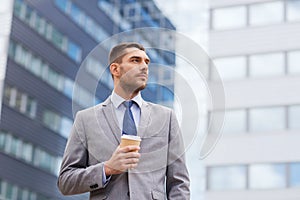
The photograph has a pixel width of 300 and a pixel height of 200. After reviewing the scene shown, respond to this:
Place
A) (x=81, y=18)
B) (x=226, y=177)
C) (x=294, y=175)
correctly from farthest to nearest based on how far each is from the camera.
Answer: (x=81, y=18)
(x=226, y=177)
(x=294, y=175)

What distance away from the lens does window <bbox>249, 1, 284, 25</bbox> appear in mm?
21750

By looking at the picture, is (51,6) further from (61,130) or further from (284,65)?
(284,65)

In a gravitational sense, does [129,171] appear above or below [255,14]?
below

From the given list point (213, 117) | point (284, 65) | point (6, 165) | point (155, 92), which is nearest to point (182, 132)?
point (213, 117)

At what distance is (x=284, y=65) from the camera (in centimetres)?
2120

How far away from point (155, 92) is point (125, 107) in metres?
0.41

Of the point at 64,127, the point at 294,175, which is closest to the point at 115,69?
the point at 294,175

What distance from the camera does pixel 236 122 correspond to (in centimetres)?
2139

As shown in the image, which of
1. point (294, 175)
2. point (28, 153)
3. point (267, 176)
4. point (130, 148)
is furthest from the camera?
point (28, 153)

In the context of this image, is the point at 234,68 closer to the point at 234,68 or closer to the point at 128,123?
the point at 234,68

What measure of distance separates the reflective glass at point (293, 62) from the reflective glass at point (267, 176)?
284cm

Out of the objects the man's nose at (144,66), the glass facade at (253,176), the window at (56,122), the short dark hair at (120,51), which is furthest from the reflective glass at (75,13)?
the man's nose at (144,66)

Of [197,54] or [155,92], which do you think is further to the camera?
[155,92]

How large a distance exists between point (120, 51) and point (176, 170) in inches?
16.7
